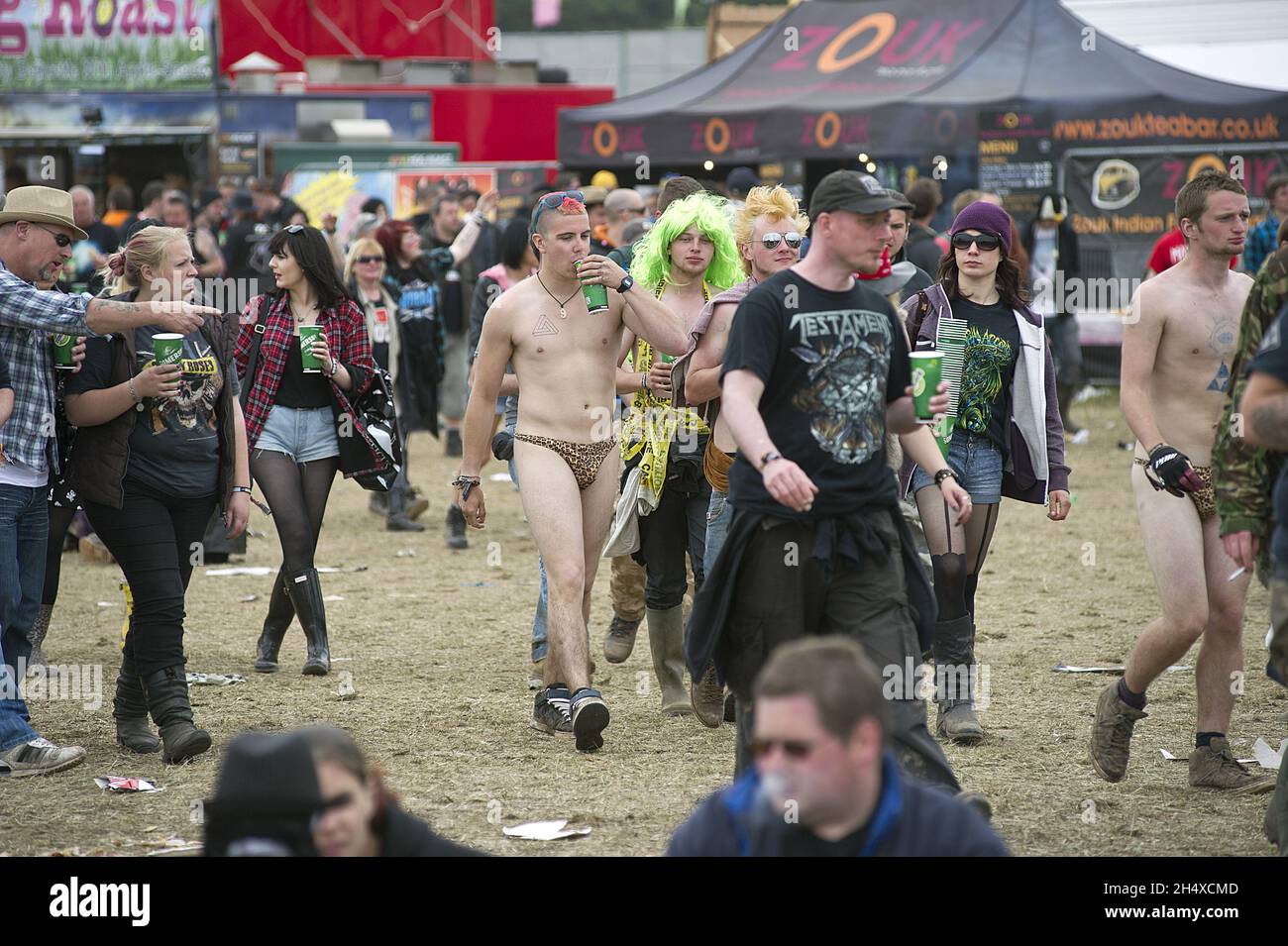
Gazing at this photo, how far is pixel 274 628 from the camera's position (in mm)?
8086

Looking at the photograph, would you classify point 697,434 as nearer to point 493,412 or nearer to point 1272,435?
point 493,412

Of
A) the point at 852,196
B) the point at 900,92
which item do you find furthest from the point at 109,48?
the point at 852,196

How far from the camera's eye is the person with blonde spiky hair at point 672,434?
6867 mm

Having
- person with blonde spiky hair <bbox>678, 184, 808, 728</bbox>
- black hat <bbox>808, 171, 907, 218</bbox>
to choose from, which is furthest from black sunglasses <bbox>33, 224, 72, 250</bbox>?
black hat <bbox>808, 171, 907, 218</bbox>

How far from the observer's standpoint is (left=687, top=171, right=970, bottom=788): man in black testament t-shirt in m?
4.55

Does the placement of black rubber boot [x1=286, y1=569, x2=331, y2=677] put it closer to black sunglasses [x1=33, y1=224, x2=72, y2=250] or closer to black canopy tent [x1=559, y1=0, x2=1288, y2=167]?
black sunglasses [x1=33, y1=224, x2=72, y2=250]

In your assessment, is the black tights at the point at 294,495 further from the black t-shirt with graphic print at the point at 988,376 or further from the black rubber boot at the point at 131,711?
the black t-shirt with graphic print at the point at 988,376

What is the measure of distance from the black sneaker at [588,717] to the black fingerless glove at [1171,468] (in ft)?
7.34

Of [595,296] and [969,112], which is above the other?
[969,112]

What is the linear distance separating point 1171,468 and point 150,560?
12.2 ft

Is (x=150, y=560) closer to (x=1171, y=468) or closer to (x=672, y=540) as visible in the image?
(x=672, y=540)

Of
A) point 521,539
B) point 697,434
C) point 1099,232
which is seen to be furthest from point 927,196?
point 1099,232

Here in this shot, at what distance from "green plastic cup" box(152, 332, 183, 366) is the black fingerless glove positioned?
3.45 metres

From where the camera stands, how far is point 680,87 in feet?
67.6
